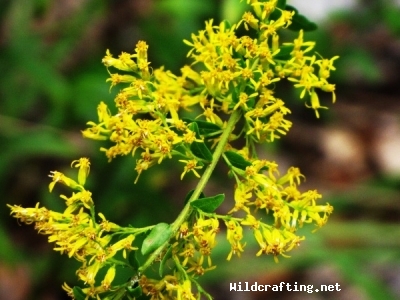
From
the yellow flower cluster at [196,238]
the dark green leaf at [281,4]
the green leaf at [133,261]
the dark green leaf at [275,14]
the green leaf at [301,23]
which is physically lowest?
the green leaf at [133,261]

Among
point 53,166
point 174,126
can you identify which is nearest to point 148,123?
point 174,126

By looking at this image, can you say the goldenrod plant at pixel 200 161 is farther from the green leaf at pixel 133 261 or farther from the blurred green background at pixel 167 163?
the blurred green background at pixel 167 163

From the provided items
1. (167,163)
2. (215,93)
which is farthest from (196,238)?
(167,163)

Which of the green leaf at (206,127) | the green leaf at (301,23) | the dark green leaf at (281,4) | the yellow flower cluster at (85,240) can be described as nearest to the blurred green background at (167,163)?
the green leaf at (301,23)

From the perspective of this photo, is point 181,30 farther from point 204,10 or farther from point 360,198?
point 360,198

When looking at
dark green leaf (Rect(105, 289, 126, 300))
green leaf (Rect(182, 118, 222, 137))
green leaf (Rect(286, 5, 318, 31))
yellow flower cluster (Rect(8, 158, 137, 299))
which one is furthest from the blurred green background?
dark green leaf (Rect(105, 289, 126, 300))

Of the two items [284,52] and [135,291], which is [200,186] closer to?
[135,291]

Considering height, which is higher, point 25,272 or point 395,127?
point 395,127
